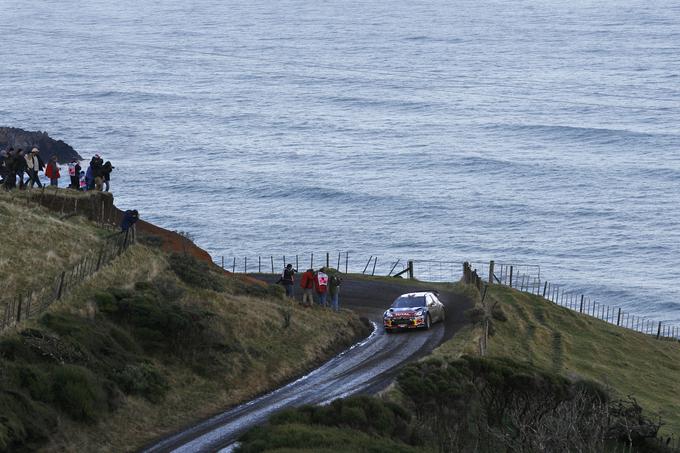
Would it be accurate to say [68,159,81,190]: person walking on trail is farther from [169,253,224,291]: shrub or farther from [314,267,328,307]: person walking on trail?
[314,267,328,307]: person walking on trail

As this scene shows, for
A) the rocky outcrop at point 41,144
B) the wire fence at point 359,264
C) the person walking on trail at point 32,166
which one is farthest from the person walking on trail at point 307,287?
the rocky outcrop at point 41,144

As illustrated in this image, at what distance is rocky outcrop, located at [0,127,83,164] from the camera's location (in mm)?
132250

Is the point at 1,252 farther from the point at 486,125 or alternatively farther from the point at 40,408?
the point at 486,125

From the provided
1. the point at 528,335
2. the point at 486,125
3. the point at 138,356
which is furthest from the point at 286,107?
the point at 138,356

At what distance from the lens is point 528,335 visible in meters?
51.1

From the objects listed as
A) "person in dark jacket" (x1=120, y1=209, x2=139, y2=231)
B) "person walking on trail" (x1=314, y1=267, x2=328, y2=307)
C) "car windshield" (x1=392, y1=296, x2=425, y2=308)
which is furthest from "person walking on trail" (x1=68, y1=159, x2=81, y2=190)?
"car windshield" (x1=392, y1=296, x2=425, y2=308)

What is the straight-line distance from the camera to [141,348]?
37.5 metres

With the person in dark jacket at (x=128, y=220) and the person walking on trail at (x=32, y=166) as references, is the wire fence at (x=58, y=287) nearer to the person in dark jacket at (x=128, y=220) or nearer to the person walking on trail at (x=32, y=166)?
Answer: the person in dark jacket at (x=128, y=220)

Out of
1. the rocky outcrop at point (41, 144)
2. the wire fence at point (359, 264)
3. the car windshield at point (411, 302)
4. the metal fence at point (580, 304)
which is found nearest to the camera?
the car windshield at point (411, 302)

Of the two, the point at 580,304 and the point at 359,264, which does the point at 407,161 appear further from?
the point at 580,304

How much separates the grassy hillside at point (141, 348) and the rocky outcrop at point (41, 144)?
84624 millimetres

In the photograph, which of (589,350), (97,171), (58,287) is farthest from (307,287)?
(58,287)

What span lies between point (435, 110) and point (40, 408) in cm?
14365

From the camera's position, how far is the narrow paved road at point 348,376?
104 feet
